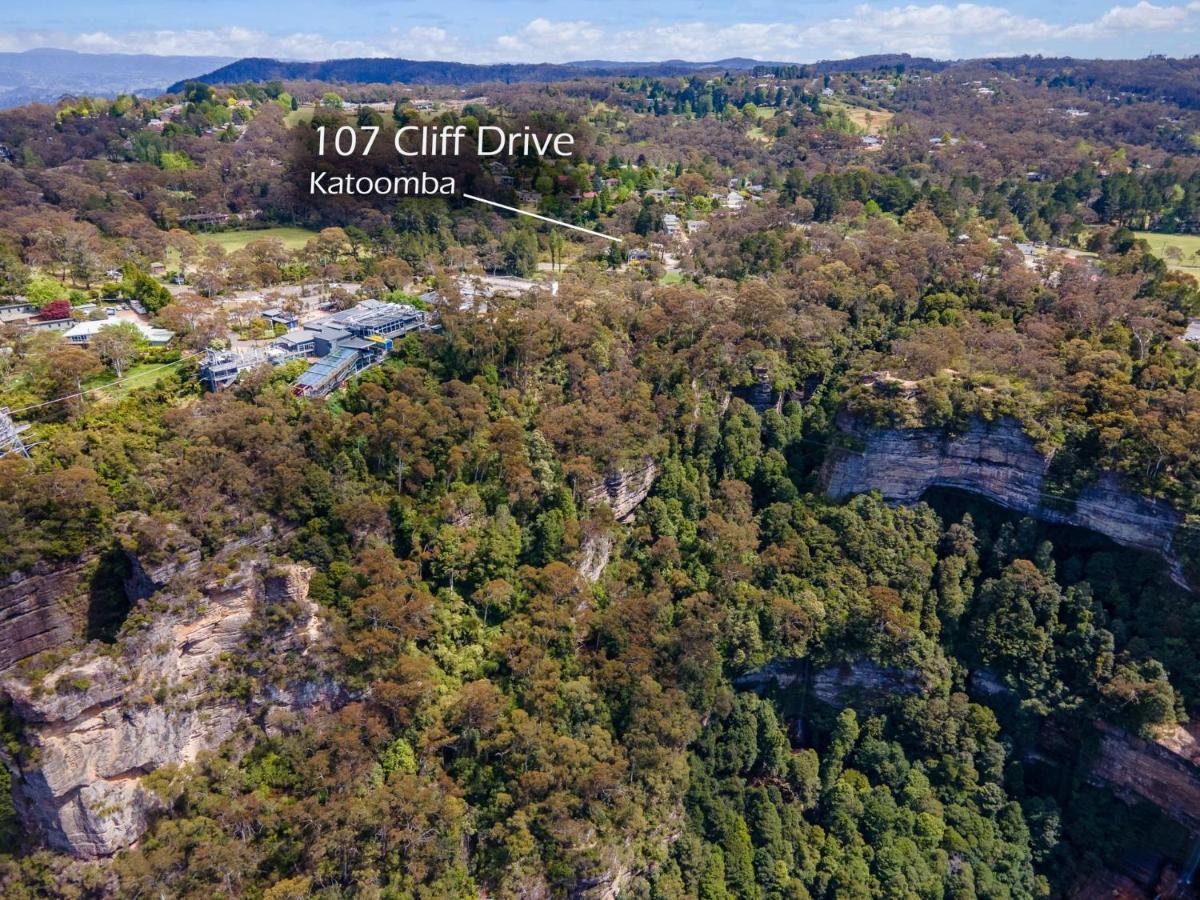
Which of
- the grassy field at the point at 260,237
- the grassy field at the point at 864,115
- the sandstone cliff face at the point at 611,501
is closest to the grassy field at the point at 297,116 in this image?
the grassy field at the point at 260,237

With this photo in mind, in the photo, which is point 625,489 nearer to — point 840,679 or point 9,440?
point 840,679

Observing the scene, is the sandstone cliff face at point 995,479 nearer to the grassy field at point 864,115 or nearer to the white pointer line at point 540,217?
the white pointer line at point 540,217

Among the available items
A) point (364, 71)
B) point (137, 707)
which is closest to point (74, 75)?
point (364, 71)

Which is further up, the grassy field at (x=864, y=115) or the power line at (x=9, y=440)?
the grassy field at (x=864, y=115)

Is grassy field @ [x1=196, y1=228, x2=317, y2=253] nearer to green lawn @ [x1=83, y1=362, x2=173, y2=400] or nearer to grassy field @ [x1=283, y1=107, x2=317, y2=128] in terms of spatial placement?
green lawn @ [x1=83, y1=362, x2=173, y2=400]

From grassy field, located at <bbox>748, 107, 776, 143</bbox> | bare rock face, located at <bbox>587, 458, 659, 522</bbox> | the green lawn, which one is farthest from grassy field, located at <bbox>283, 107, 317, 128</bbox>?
bare rock face, located at <bbox>587, 458, 659, 522</bbox>
